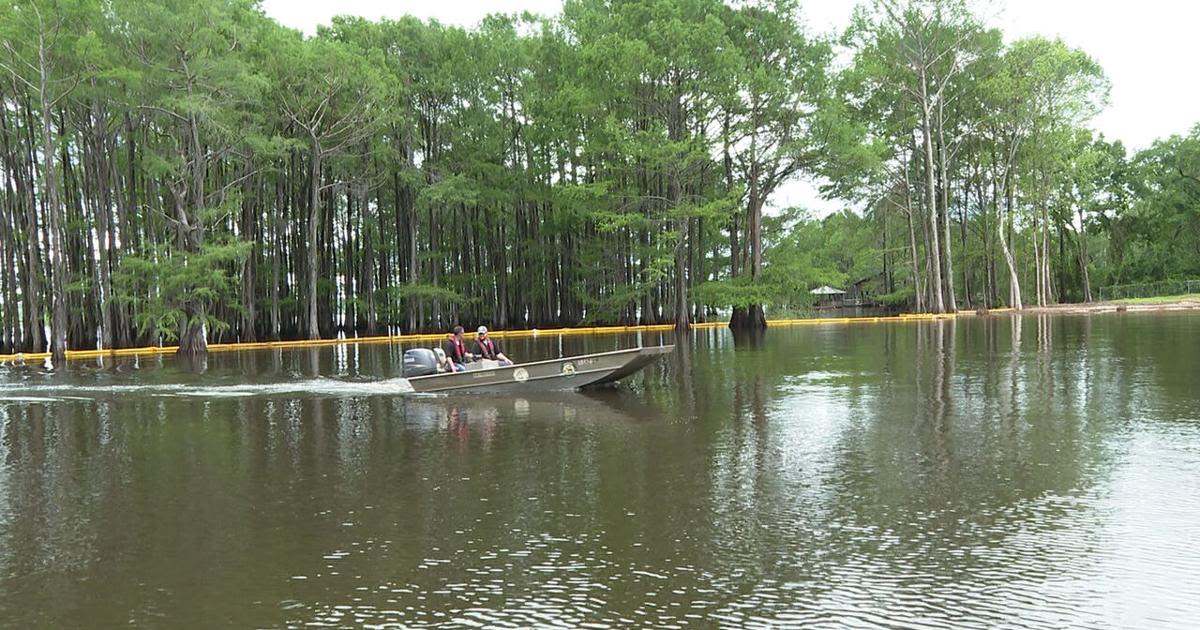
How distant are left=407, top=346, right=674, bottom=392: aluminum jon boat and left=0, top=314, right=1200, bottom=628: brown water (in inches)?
44.3

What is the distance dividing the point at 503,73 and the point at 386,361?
24.5 meters

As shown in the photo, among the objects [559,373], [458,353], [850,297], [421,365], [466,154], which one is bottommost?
[559,373]

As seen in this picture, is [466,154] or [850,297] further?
[850,297]

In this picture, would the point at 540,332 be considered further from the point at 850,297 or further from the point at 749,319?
the point at 850,297

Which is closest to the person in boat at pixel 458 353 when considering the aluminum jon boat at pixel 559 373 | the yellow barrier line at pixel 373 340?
the aluminum jon boat at pixel 559 373

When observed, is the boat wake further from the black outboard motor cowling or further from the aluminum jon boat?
the aluminum jon boat

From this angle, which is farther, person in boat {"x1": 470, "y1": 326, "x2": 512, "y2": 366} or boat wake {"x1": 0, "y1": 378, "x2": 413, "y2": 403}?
person in boat {"x1": 470, "y1": 326, "x2": 512, "y2": 366}

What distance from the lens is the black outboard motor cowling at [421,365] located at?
54.4 ft

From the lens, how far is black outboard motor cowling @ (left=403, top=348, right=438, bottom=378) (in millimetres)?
16594

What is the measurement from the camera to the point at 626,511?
6.88 metres

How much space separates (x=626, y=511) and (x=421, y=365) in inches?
407

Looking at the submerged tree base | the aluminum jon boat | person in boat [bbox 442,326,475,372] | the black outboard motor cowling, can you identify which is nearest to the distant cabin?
the submerged tree base

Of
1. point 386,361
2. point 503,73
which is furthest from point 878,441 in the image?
point 503,73

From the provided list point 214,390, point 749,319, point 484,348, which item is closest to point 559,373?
point 484,348
